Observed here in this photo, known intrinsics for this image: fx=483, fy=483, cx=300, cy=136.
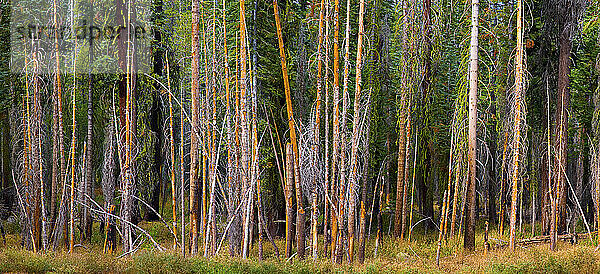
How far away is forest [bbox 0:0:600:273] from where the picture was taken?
21.2ft

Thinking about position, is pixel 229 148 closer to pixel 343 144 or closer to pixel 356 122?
pixel 343 144

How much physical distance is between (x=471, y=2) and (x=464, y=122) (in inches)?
88.0

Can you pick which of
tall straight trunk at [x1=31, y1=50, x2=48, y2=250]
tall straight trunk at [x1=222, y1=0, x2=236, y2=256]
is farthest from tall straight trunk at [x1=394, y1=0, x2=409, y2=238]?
tall straight trunk at [x1=31, y1=50, x2=48, y2=250]

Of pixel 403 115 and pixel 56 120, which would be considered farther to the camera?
pixel 403 115

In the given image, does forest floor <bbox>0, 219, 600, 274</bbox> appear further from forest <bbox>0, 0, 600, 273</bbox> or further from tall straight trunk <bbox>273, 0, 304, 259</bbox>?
tall straight trunk <bbox>273, 0, 304, 259</bbox>

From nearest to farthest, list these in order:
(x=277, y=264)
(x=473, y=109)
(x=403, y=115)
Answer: (x=277, y=264) → (x=473, y=109) → (x=403, y=115)

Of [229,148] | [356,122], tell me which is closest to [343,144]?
[356,122]

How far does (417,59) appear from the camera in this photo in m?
9.57

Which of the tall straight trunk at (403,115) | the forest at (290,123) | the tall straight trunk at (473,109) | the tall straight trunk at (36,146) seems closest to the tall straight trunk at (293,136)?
the forest at (290,123)

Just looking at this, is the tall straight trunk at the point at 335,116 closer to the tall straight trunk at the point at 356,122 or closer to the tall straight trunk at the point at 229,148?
the tall straight trunk at the point at 356,122

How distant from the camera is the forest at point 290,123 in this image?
647 centimetres

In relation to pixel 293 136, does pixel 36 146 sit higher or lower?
lower

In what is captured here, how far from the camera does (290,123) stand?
19.9ft

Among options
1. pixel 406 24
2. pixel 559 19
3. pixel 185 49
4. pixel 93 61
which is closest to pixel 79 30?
pixel 93 61
